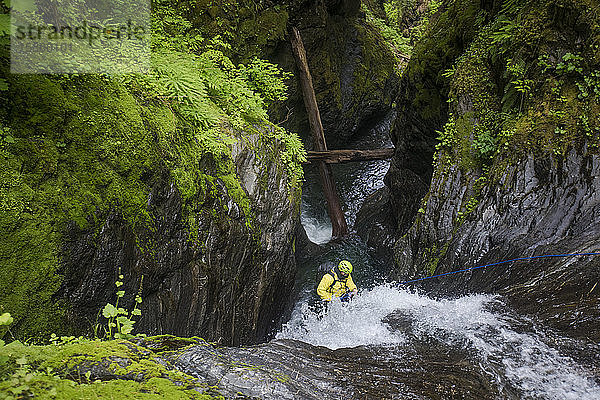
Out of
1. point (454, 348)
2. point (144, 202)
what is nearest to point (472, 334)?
point (454, 348)

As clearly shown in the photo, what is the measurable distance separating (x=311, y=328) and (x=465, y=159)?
4.77 metres

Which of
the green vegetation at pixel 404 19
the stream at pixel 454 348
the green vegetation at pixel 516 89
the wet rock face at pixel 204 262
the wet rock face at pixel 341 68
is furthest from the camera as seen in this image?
the green vegetation at pixel 404 19

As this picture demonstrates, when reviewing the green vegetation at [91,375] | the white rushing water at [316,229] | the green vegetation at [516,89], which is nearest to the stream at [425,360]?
the green vegetation at [91,375]

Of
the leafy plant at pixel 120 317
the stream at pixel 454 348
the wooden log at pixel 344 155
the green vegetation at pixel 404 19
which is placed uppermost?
the green vegetation at pixel 404 19

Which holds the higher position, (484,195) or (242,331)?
(484,195)

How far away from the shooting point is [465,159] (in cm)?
668

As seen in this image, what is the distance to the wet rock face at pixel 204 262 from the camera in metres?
3.55

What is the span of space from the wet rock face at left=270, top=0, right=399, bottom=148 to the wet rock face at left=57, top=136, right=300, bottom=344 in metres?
5.80

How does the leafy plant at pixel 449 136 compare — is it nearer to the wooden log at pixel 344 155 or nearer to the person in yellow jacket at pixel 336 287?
the person in yellow jacket at pixel 336 287

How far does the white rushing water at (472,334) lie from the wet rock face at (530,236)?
416mm

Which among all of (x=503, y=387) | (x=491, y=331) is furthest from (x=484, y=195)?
(x=503, y=387)

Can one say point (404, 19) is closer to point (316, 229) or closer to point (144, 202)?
point (316, 229)

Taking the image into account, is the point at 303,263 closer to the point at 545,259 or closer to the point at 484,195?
the point at 484,195

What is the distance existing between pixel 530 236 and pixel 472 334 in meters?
2.12
